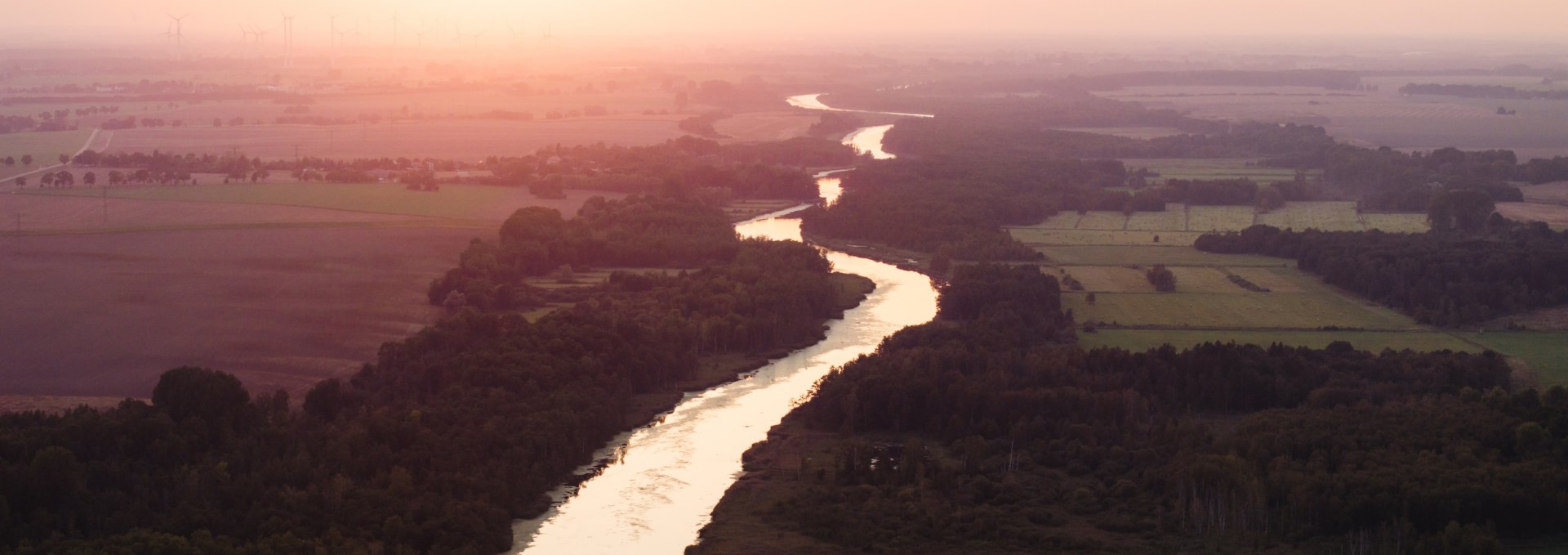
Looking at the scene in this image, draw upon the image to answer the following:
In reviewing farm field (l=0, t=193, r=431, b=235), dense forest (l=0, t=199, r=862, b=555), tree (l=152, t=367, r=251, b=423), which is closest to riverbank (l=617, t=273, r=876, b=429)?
dense forest (l=0, t=199, r=862, b=555)

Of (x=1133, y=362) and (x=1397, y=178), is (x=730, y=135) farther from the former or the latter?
(x=1133, y=362)

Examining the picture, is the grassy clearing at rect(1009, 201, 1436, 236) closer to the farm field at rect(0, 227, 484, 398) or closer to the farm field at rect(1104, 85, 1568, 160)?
the farm field at rect(0, 227, 484, 398)

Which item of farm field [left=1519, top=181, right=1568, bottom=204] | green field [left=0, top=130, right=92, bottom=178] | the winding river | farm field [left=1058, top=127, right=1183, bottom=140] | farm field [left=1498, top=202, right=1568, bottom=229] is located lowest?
the winding river

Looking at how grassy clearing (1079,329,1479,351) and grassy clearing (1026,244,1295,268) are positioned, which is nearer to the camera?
grassy clearing (1079,329,1479,351)

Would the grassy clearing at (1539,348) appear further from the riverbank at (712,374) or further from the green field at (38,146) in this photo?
the green field at (38,146)

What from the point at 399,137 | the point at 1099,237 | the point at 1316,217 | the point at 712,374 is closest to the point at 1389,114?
the point at 1316,217

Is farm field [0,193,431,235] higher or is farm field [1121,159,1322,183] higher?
farm field [1121,159,1322,183]

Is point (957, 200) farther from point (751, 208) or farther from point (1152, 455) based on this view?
point (1152, 455)
